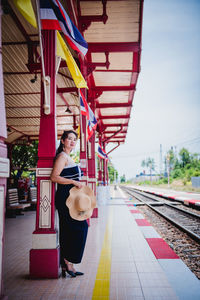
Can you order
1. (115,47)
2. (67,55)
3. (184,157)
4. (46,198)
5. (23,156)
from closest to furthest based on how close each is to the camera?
(46,198) → (67,55) → (115,47) → (23,156) → (184,157)

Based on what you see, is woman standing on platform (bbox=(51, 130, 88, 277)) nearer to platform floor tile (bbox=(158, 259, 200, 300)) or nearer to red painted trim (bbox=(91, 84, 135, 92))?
platform floor tile (bbox=(158, 259, 200, 300))

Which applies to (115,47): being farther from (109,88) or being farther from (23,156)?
(23,156)

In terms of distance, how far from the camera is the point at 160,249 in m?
4.13

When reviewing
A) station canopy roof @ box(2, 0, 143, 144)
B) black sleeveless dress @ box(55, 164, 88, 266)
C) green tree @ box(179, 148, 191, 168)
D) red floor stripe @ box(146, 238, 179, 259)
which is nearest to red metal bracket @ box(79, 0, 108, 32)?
station canopy roof @ box(2, 0, 143, 144)

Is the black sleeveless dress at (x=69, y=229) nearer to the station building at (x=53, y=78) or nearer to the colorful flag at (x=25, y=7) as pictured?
the station building at (x=53, y=78)

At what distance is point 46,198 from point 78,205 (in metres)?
0.58

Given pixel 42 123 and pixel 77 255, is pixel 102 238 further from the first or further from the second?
pixel 42 123

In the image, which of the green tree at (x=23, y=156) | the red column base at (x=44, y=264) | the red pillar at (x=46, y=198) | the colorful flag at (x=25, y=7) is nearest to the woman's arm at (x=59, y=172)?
the red pillar at (x=46, y=198)

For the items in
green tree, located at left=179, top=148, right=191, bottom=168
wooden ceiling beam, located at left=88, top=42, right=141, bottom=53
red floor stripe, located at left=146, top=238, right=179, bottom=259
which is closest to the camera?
red floor stripe, located at left=146, top=238, right=179, bottom=259

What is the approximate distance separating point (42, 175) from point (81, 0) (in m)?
3.77

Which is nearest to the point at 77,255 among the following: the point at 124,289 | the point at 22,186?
the point at 124,289

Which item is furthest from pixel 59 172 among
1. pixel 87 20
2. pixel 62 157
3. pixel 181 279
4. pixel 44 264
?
pixel 87 20

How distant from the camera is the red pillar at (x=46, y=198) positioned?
295cm

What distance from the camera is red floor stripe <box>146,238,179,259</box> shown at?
373 cm
